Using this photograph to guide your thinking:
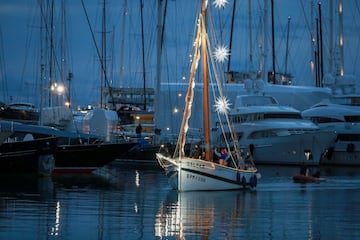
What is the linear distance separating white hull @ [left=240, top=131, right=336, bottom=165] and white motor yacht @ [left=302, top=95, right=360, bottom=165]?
3033 mm

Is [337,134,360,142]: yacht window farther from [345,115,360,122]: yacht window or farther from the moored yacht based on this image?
the moored yacht

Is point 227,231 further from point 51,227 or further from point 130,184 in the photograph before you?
point 130,184

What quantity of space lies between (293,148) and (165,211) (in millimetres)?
38842

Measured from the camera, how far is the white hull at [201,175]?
31.5 m

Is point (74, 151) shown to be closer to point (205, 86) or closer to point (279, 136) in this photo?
point (205, 86)

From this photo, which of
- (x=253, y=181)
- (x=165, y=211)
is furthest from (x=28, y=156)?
(x=165, y=211)

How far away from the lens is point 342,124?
67.1 metres

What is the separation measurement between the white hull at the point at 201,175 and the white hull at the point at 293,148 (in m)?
28.7

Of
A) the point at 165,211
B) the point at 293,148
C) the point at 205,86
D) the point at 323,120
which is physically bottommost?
the point at 165,211

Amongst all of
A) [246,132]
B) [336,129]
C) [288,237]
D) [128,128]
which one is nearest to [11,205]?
[288,237]

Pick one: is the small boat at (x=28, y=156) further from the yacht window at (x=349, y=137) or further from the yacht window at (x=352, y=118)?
the yacht window at (x=352, y=118)

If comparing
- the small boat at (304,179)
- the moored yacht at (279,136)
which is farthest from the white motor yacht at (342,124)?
the small boat at (304,179)

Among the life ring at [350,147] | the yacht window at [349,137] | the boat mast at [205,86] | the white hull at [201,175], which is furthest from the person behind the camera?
the yacht window at [349,137]

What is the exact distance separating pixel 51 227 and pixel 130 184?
57.0 ft
